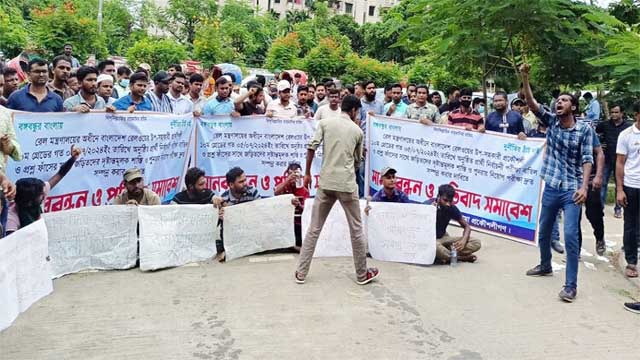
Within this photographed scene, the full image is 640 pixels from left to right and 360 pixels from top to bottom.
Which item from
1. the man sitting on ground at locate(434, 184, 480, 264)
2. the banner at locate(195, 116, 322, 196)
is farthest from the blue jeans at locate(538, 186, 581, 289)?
the banner at locate(195, 116, 322, 196)

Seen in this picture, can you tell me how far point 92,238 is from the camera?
5309 mm

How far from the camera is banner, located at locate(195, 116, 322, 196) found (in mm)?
6906

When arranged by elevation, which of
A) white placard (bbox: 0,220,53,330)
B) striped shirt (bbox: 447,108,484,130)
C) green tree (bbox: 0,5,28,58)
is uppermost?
green tree (bbox: 0,5,28,58)

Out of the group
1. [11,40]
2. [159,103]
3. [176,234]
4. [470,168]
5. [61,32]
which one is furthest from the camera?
[11,40]

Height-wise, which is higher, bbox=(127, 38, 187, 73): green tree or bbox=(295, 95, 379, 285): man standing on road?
bbox=(127, 38, 187, 73): green tree

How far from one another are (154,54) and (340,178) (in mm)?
25513

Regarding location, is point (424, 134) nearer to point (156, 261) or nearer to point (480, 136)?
point (480, 136)

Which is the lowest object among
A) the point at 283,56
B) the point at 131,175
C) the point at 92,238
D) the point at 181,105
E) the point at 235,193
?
the point at 92,238

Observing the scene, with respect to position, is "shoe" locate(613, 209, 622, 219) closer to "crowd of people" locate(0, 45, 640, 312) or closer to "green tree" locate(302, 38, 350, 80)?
"crowd of people" locate(0, 45, 640, 312)

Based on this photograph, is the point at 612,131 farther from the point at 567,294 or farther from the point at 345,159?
the point at 345,159

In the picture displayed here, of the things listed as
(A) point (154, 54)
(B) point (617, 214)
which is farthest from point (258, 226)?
(A) point (154, 54)

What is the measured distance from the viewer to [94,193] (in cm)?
588

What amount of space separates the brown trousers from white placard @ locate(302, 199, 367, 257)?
2.61 feet

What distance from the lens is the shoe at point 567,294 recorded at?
509 centimetres
